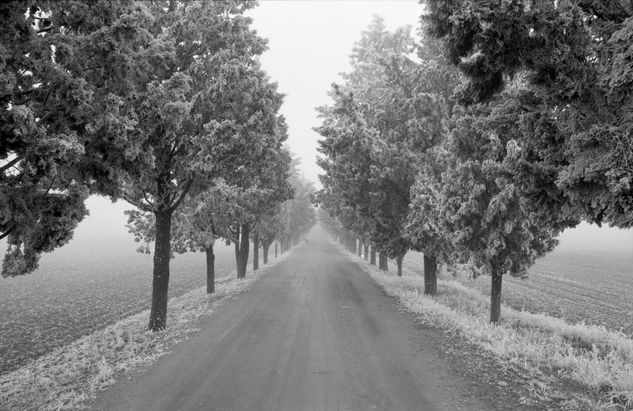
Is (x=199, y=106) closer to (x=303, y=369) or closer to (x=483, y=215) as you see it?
(x=303, y=369)

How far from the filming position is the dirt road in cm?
664

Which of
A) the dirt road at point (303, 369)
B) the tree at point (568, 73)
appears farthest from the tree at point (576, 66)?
the dirt road at point (303, 369)

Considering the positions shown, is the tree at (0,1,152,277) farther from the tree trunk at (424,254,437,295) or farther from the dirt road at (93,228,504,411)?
the tree trunk at (424,254,437,295)

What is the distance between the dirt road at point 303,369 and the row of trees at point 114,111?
308 cm

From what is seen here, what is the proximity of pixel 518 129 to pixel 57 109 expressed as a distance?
850 centimetres

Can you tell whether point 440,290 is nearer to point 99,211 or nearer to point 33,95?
point 33,95

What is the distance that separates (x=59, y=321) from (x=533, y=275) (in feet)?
121

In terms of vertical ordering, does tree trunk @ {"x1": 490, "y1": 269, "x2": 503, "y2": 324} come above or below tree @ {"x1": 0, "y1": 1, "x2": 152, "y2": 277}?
below

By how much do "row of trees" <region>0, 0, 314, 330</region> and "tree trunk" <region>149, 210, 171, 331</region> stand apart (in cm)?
3

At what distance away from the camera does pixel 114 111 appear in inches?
275

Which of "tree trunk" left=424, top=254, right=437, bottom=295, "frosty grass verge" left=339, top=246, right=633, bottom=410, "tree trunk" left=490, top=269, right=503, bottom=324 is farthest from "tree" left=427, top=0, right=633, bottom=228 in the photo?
"tree trunk" left=424, top=254, right=437, bottom=295

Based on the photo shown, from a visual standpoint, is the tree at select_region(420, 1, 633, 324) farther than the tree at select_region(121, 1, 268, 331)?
No

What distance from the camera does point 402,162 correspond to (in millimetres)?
16766

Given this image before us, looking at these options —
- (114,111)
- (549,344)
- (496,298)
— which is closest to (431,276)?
(496,298)
